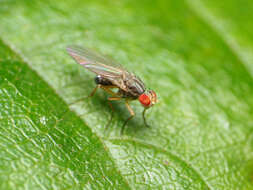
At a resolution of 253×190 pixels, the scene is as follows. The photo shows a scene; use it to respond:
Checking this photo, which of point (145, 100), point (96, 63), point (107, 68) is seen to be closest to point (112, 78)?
point (107, 68)

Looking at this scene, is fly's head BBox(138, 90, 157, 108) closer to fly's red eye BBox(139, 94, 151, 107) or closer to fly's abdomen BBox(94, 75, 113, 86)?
fly's red eye BBox(139, 94, 151, 107)

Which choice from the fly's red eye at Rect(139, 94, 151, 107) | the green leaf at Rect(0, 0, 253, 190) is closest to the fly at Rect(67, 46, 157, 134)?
the fly's red eye at Rect(139, 94, 151, 107)

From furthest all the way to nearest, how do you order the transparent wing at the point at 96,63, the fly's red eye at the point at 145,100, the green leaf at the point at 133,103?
the transparent wing at the point at 96,63
the fly's red eye at the point at 145,100
the green leaf at the point at 133,103

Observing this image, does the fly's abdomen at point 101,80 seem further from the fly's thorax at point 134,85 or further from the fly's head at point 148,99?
the fly's head at point 148,99

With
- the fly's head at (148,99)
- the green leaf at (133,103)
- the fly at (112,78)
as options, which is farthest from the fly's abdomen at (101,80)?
the fly's head at (148,99)

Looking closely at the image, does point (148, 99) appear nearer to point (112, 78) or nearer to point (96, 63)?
point (112, 78)

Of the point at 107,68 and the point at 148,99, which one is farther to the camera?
the point at 107,68
